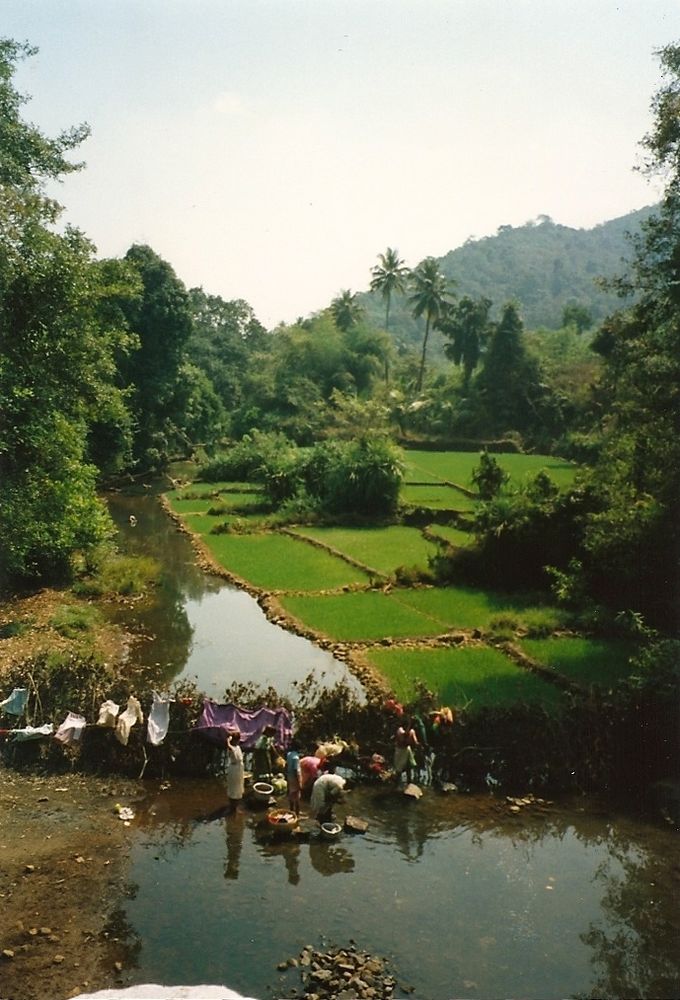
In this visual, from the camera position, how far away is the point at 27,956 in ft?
30.8

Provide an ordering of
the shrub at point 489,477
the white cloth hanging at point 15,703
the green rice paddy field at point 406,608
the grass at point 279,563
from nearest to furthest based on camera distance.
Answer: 1. the white cloth hanging at point 15,703
2. the green rice paddy field at point 406,608
3. the grass at point 279,563
4. the shrub at point 489,477

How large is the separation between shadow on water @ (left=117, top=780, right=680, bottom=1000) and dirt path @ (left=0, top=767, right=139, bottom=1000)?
1.34 ft

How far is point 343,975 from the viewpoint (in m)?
9.29

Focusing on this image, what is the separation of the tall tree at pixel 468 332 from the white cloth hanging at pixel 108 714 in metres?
60.6

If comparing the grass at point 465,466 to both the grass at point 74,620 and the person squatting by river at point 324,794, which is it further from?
the person squatting by river at point 324,794

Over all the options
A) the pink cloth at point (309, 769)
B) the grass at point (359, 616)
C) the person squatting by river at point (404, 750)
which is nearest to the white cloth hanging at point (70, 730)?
the pink cloth at point (309, 769)

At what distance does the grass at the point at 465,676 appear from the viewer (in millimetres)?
17109

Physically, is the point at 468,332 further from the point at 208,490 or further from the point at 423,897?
the point at 423,897

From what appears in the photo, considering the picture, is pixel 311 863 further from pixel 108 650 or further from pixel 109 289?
pixel 109 289

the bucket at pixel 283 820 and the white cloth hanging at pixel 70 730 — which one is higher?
the white cloth hanging at pixel 70 730

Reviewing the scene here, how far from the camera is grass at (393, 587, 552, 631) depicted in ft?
75.2

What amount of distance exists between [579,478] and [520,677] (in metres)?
9.70

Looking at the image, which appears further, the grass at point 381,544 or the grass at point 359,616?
the grass at point 381,544

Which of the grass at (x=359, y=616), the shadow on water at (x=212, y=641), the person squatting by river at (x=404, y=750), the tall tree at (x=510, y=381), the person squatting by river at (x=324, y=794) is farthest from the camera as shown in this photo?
the tall tree at (x=510, y=381)
